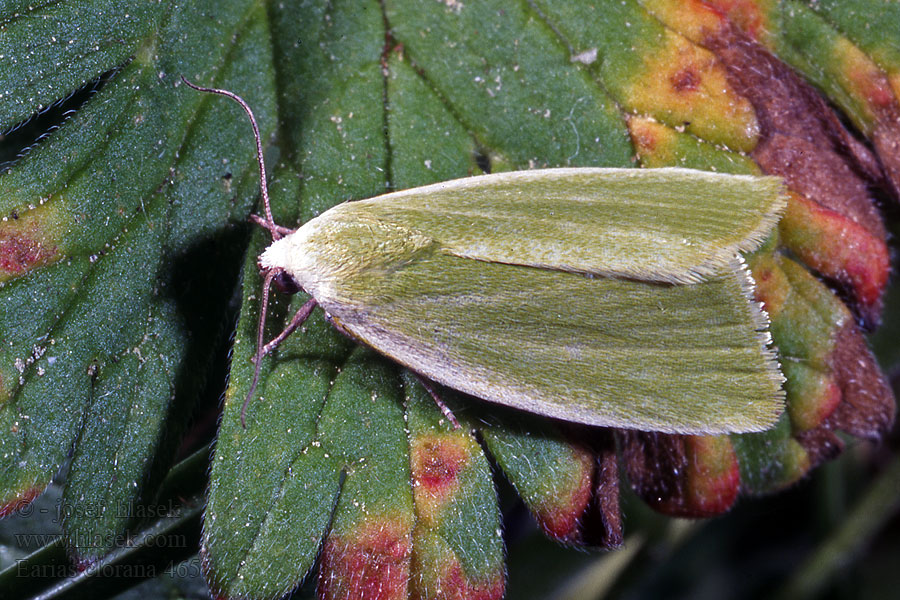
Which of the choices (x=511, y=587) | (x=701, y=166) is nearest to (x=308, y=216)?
(x=701, y=166)

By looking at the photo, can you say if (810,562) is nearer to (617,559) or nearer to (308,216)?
(617,559)

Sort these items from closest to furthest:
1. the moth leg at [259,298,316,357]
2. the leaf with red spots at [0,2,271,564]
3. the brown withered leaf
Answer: the leaf with red spots at [0,2,271,564], the moth leg at [259,298,316,357], the brown withered leaf

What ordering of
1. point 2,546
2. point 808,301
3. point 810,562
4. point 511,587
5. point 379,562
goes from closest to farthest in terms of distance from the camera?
point 379,562
point 808,301
point 2,546
point 511,587
point 810,562

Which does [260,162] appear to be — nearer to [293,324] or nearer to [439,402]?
[293,324]

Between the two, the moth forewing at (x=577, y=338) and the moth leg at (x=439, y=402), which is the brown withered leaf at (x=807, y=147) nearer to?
the moth forewing at (x=577, y=338)

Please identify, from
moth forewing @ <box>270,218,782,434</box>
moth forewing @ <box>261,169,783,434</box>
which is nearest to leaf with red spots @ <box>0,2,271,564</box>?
moth forewing @ <box>261,169,783,434</box>

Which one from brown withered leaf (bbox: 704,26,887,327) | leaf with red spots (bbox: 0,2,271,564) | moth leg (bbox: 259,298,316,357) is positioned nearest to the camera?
leaf with red spots (bbox: 0,2,271,564)

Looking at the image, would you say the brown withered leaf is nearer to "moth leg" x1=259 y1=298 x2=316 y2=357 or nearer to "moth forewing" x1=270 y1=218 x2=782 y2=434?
"moth forewing" x1=270 y1=218 x2=782 y2=434

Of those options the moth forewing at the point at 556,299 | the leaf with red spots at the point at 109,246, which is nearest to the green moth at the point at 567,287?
the moth forewing at the point at 556,299
